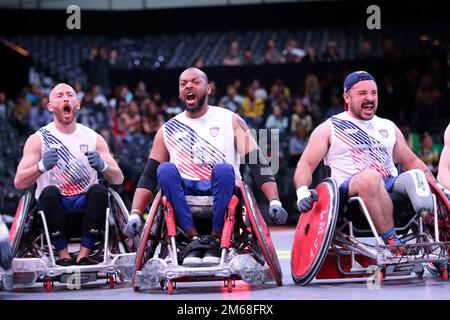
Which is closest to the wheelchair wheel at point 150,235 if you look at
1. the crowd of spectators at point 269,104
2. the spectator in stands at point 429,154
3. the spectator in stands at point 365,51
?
the spectator in stands at point 429,154

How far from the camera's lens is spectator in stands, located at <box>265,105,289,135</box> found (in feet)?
42.1

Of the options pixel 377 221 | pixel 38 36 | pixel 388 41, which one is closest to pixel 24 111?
pixel 38 36

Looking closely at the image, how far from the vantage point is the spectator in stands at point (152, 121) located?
1353 cm

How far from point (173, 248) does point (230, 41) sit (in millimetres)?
12418

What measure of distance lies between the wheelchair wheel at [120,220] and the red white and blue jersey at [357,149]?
144 cm

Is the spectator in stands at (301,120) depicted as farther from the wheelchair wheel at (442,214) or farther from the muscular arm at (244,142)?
the wheelchair wheel at (442,214)

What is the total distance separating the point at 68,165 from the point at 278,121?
6749 millimetres

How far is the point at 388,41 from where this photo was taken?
14.6m

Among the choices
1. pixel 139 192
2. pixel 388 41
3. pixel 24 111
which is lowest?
pixel 139 192

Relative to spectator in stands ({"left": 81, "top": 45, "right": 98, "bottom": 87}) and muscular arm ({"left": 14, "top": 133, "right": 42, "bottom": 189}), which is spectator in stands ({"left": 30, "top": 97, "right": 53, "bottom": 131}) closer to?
spectator in stands ({"left": 81, "top": 45, "right": 98, "bottom": 87})

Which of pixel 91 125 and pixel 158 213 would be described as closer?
pixel 158 213

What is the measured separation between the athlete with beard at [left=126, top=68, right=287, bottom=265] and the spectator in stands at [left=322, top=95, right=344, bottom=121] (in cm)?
682

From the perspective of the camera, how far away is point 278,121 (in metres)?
12.9

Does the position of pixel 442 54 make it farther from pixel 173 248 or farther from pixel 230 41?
pixel 173 248
